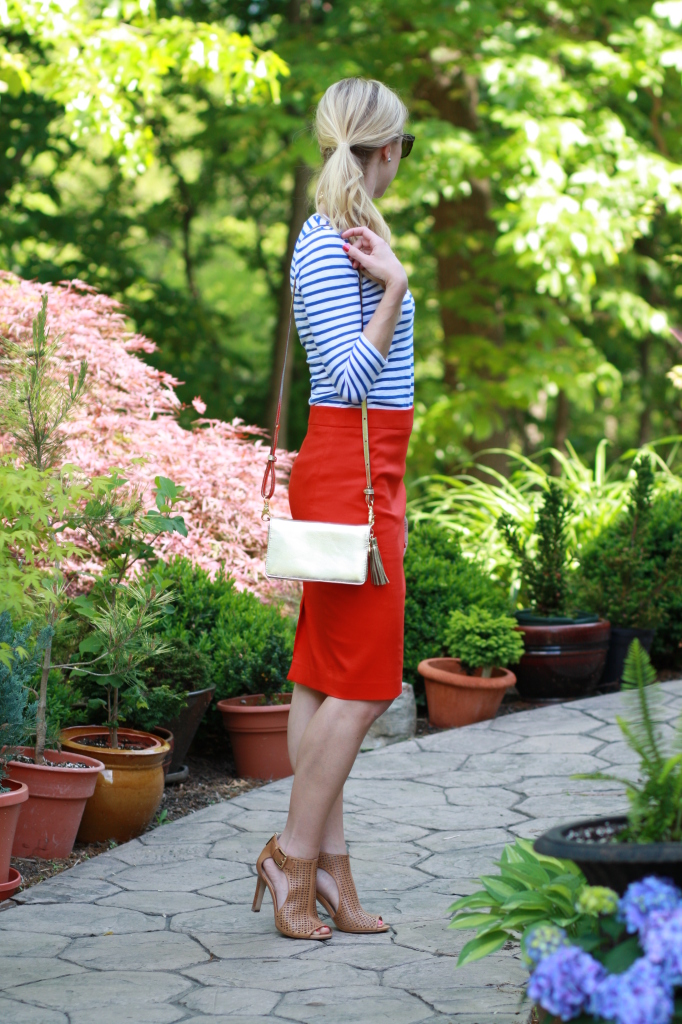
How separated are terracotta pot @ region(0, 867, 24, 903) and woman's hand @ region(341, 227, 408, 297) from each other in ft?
6.33

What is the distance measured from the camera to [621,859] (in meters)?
1.47

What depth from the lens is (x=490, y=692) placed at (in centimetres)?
499

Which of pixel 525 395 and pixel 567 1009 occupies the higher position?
pixel 525 395

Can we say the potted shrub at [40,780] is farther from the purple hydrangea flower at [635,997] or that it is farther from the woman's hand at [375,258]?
the purple hydrangea flower at [635,997]

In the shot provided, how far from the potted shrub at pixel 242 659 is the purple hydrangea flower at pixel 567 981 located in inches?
110

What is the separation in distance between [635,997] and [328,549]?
1.28 metres

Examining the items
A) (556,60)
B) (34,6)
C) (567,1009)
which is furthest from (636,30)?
(567,1009)

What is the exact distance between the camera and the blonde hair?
2.52 metres

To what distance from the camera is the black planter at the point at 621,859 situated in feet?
4.82

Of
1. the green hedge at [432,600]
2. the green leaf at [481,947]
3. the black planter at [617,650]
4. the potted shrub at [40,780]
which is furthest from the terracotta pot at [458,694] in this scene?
the green leaf at [481,947]

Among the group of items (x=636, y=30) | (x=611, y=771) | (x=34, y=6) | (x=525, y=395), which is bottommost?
(x=611, y=771)

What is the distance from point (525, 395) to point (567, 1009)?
300 inches

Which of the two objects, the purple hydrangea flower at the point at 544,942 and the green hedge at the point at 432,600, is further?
the green hedge at the point at 432,600

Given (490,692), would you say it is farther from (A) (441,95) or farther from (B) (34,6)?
(A) (441,95)
